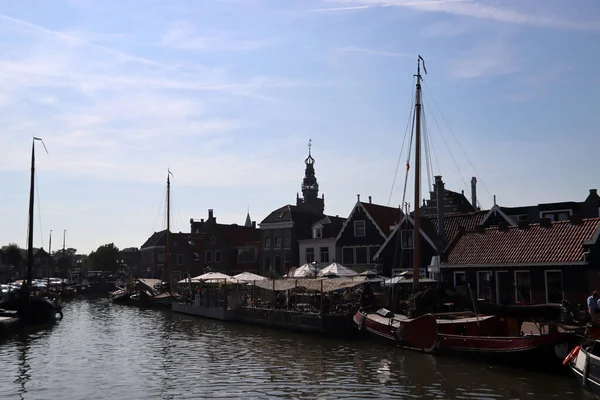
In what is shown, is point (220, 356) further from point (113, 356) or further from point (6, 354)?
point (6, 354)

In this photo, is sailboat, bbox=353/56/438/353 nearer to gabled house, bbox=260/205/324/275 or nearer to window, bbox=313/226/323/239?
window, bbox=313/226/323/239

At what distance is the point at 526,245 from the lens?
112 ft

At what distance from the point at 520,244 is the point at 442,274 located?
18.5 feet

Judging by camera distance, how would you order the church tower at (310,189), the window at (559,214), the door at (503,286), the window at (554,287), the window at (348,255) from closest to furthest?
the window at (554,287) → the door at (503,286) → the window at (559,214) → the window at (348,255) → the church tower at (310,189)

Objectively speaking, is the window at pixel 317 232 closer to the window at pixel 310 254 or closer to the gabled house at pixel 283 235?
the window at pixel 310 254

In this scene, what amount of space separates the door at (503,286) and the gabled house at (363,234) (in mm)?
19538

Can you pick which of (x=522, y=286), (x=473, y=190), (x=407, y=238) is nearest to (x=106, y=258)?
(x=473, y=190)

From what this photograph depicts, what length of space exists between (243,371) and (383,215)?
35069 millimetres

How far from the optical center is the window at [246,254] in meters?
76.7

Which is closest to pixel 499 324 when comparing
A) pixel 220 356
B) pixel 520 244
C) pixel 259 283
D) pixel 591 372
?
pixel 591 372

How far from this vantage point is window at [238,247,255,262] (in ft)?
252

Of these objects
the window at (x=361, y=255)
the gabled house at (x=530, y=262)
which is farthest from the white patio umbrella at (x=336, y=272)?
the window at (x=361, y=255)

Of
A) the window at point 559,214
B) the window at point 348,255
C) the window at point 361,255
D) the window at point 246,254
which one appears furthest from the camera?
the window at point 246,254

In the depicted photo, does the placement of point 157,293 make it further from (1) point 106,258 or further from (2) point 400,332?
(1) point 106,258
